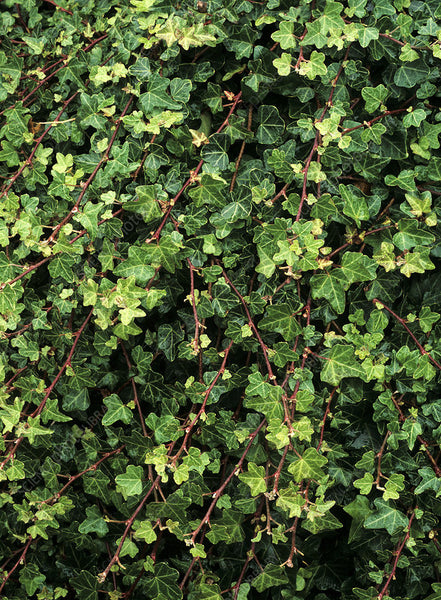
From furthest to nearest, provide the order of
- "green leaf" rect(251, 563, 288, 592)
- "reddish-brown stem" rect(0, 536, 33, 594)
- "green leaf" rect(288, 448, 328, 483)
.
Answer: "reddish-brown stem" rect(0, 536, 33, 594)
"green leaf" rect(251, 563, 288, 592)
"green leaf" rect(288, 448, 328, 483)

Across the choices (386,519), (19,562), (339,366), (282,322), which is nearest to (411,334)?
(339,366)

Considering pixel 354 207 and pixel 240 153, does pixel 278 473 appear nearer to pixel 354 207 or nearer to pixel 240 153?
pixel 354 207

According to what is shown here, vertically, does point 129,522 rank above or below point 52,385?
below

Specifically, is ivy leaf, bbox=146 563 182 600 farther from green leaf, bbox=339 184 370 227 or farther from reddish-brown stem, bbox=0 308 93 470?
green leaf, bbox=339 184 370 227

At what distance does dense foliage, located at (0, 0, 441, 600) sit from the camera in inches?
51.8

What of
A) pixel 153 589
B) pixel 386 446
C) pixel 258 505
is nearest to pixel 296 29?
pixel 386 446

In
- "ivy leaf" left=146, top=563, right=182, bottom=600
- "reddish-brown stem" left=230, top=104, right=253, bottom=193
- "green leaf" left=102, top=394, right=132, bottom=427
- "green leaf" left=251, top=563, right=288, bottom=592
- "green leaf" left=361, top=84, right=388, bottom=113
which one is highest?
"green leaf" left=361, top=84, right=388, bottom=113

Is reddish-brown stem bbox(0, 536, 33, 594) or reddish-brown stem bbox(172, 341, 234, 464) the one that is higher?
reddish-brown stem bbox(172, 341, 234, 464)

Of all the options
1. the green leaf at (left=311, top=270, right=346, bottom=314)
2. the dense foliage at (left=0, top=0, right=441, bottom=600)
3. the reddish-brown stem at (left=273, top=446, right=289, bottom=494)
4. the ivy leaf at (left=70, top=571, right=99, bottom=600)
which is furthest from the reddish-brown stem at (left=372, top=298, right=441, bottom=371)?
the ivy leaf at (left=70, top=571, right=99, bottom=600)

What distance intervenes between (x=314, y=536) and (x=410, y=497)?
0.25 metres

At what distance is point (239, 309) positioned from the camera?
137 centimetres

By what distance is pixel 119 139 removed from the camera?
147 cm

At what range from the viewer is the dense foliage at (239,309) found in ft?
4.31

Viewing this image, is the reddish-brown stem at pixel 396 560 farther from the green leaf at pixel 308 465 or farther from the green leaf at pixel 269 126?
the green leaf at pixel 269 126
